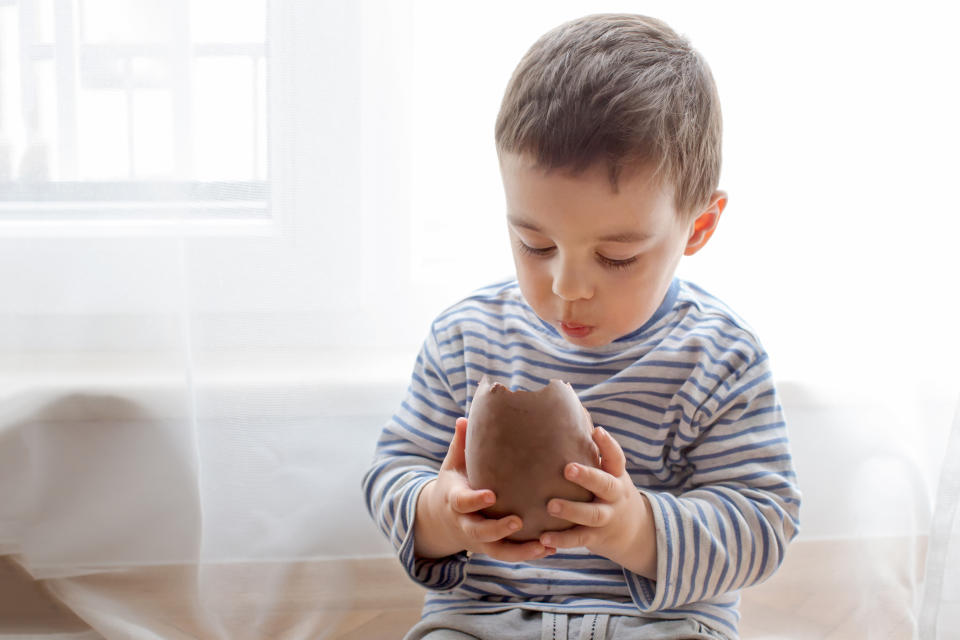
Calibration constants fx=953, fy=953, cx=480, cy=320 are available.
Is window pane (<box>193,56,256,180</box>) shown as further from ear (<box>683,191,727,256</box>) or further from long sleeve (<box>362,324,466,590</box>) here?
ear (<box>683,191,727,256</box>)

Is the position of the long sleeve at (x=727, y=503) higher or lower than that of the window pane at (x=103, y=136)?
lower

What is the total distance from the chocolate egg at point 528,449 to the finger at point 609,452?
2 cm

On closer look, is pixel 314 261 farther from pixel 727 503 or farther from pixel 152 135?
pixel 727 503

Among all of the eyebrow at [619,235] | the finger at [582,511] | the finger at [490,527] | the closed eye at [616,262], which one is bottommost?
the finger at [490,527]

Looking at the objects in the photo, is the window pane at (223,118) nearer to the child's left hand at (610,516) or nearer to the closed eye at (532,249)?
the closed eye at (532,249)

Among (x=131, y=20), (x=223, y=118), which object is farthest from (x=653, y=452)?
(x=131, y=20)

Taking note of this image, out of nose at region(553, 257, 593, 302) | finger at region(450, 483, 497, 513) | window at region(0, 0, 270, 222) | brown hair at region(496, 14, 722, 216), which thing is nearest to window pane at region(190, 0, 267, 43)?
window at region(0, 0, 270, 222)

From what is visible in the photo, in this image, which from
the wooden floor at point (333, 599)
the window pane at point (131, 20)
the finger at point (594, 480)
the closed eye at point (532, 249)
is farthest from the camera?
the wooden floor at point (333, 599)

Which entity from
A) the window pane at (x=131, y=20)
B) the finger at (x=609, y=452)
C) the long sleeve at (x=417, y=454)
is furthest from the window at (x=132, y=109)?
the finger at (x=609, y=452)

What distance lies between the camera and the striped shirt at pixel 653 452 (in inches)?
38.4

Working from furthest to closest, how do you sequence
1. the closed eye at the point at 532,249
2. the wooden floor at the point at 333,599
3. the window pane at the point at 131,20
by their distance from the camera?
1. the wooden floor at the point at 333,599
2. the window pane at the point at 131,20
3. the closed eye at the point at 532,249

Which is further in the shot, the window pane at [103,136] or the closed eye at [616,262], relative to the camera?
the window pane at [103,136]

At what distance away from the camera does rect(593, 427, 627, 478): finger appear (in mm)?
880

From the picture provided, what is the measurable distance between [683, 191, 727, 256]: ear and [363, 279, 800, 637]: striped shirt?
0.08m
